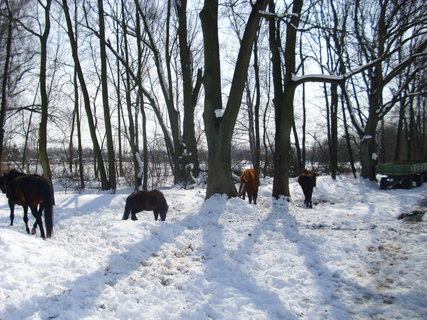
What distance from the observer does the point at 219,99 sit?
398 inches

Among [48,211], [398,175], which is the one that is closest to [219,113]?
[48,211]

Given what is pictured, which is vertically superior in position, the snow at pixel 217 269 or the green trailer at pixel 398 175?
the green trailer at pixel 398 175

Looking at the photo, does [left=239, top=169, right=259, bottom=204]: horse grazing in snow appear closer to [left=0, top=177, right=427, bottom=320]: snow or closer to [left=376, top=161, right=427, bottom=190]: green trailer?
[left=0, top=177, right=427, bottom=320]: snow

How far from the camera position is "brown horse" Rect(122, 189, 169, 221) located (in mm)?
7750

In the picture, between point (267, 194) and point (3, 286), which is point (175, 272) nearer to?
point (3, 286)

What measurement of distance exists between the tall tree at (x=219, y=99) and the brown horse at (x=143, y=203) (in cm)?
225

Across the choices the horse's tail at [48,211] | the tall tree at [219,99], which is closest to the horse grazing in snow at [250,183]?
the tall tree at [219,99]

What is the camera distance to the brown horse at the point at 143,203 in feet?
25.4

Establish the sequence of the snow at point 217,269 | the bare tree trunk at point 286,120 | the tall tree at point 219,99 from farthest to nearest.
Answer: the bare tree trunk at point 286,120
the tall tree at point 219,99
the snow at point 217,269

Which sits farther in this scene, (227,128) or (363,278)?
(227,128)

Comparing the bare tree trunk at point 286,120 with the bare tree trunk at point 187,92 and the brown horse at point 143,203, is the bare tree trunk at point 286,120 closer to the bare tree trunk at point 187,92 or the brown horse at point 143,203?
the bare tree trunk at point 187,92

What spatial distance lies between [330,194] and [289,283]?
10.7m

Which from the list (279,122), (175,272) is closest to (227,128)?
(279,122)

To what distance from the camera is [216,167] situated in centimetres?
990
